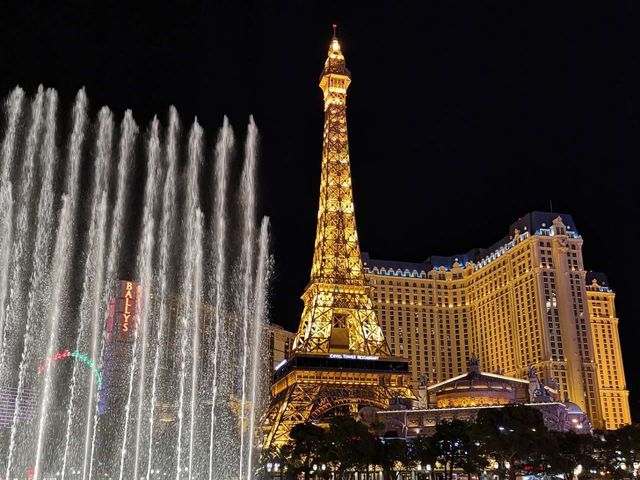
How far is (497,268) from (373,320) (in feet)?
134

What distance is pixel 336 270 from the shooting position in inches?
3115

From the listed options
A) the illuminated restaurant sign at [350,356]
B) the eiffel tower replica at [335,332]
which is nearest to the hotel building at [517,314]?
the eiffel tower replica at [335,332]

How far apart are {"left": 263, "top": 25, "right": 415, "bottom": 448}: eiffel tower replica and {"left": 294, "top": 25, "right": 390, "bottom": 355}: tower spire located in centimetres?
11

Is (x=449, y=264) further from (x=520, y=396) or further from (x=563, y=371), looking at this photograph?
(x=520, y=396)

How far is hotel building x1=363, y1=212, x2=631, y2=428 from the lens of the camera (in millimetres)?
95812

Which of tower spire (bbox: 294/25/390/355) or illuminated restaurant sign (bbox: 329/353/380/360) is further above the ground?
tower spire (bbox: 294/25/390/355)

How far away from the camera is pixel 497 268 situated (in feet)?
Result: 366

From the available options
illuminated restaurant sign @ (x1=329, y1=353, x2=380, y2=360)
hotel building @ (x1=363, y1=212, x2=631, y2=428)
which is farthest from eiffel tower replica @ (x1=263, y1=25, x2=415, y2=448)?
hotel building @ (x1=363, y1=212, x2=631, y2=428)

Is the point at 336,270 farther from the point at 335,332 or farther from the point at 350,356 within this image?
the point at 350,356

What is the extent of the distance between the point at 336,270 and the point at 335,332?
803 cm

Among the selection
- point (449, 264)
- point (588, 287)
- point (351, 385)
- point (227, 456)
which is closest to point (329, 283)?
point (351, 385)

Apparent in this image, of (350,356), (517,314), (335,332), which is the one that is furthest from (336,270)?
(517,314)

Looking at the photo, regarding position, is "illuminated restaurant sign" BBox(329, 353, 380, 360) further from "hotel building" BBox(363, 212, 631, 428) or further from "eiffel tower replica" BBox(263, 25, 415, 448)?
"hotel building" BBox(363, 212, 631, 428)

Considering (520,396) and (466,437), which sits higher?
(520,396)
